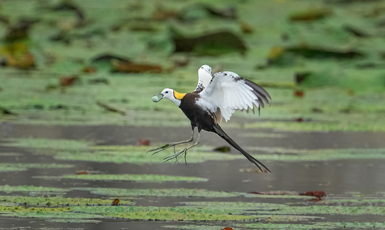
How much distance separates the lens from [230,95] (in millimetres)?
6531

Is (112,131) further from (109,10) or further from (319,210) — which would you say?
(109,10)

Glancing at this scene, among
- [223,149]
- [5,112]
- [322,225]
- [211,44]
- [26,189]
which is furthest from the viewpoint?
[211,44]

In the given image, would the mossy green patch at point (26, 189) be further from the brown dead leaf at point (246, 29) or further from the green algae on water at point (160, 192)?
the brown dead leaf at point (246, 29)

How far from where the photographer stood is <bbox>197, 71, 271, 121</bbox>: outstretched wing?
6.42 meters

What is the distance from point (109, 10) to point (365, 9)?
296 inches

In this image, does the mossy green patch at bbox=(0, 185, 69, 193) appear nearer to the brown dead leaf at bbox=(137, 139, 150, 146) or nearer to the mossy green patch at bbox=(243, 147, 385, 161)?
the brown dead leaf at bbox=(137, 139, 150, 146)

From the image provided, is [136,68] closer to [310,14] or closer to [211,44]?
[211,44]

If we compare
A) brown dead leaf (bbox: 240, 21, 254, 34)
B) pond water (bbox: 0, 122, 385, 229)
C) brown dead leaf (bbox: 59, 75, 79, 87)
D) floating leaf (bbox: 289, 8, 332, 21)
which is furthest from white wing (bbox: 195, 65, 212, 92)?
floating leaf (bbox: 289, 8, 332, 21)

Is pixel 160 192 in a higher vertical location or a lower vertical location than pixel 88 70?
lower

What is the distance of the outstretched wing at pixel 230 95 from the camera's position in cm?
642

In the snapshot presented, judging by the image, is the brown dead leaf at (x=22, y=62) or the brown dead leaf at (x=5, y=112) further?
the brown dead leaf at (x=22, y=62)

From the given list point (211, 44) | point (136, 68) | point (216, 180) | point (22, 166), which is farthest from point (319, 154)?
point (211, 44)

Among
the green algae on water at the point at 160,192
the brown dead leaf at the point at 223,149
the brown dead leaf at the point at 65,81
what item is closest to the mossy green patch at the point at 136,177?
the green algae on water at the point at 160,192

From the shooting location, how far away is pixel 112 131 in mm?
10812
